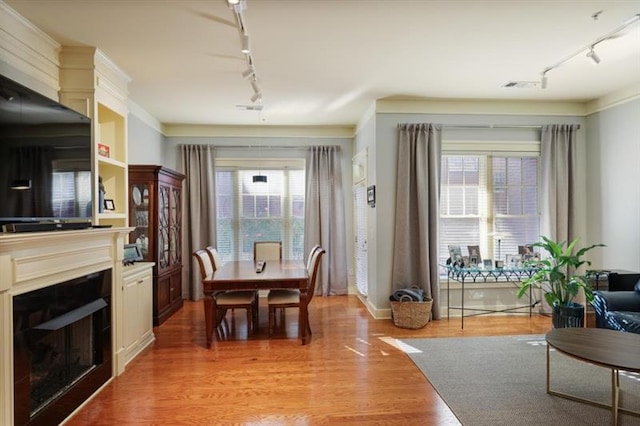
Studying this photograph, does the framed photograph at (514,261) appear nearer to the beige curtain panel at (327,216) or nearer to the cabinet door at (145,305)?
the beige curtain panel at (327,216)

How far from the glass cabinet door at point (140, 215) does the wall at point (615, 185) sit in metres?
5.69

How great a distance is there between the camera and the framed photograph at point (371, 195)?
4.48m

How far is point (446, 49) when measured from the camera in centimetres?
306

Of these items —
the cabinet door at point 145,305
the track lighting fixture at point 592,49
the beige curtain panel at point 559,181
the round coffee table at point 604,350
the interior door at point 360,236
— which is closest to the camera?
the round coffee table at point 604,350

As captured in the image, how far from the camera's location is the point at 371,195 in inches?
182

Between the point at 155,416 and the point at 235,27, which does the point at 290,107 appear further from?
the point at 155,416

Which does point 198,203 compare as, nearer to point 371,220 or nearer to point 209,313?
point 209,313

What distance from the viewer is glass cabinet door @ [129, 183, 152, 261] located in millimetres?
4297

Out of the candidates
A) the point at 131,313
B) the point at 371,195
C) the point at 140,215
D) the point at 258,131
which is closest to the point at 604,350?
the point at 371,195

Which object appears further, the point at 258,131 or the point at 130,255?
the point at 258,131

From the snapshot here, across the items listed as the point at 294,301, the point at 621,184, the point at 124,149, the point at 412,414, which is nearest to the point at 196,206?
the point at 124,149

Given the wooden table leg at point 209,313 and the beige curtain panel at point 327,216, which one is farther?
the beige curtain panel at point 327,216

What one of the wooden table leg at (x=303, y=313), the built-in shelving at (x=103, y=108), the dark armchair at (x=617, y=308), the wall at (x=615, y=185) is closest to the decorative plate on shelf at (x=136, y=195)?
the built-in shelving at (x=103, y=108)

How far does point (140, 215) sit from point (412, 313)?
3530 mm
